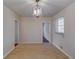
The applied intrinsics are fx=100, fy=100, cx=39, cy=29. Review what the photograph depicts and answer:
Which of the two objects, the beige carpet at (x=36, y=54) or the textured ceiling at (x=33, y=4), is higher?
the textured ceiling at (x=33, y=4)

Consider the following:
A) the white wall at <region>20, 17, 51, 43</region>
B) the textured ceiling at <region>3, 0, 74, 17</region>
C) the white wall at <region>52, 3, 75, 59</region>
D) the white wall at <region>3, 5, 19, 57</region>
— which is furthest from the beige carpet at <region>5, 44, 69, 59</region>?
the white wall at <region>20, 17, 51, 43</region>

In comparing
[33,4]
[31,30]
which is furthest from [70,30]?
[31,30]

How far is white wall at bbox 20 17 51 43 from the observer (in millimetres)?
7996

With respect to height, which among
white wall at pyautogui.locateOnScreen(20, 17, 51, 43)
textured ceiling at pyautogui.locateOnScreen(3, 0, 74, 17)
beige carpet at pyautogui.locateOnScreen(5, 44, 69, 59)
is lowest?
beige carpet at pyautogui.locateOnScreen(5, 44, 69, 59)

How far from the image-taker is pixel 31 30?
26.6 ft

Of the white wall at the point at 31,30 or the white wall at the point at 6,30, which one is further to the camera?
the white wall at the point at 31,30

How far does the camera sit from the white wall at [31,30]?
7996 millimetres

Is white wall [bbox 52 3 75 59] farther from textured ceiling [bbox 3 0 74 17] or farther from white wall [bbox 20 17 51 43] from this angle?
white wall [bbox 20 17 51 43]

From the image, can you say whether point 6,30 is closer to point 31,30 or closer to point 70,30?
point 70,30

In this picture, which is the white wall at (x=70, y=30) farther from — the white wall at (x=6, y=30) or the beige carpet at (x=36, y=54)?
the white wall at (x=6, y=30)

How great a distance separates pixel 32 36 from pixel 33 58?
4.20 meters

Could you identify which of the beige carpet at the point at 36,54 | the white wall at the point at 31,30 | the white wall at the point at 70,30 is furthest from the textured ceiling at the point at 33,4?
the white wall at the point at 31,30

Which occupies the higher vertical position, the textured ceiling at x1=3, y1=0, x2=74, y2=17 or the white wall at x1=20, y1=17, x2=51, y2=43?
the textured ceiling at x1=3, y1=0, x2=74, y2=17
